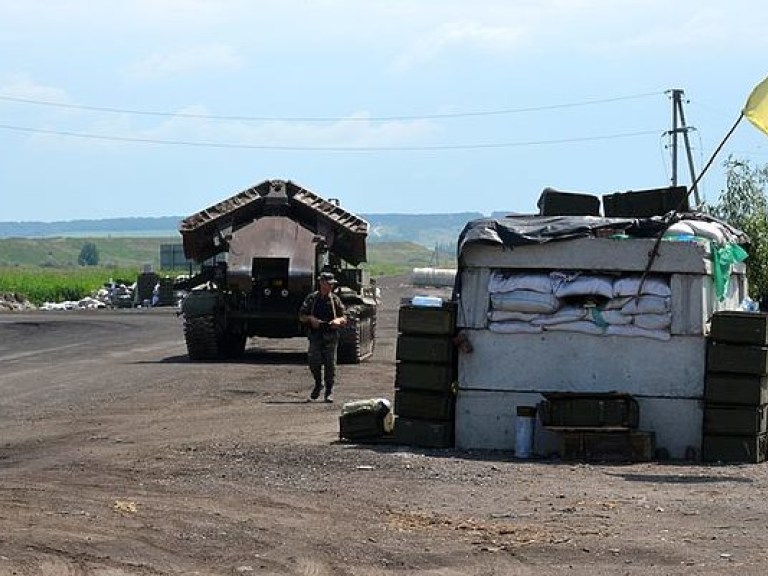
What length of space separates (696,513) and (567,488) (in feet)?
5.68

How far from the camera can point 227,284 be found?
31359mm

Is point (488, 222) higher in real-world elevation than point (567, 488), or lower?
higher

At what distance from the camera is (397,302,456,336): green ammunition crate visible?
17.4 m

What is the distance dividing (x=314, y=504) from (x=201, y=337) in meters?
18.4

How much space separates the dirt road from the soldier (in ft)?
1.98

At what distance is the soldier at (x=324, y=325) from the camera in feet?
72.8

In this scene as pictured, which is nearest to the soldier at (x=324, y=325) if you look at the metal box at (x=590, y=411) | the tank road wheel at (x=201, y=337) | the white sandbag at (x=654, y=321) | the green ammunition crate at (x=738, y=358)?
the metal box at (x=590, y=411)

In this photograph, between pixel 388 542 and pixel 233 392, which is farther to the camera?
pixel 233 392

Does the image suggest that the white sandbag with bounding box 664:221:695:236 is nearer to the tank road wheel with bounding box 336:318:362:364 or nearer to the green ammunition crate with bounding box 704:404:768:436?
the green ammunition crate with bounding box 704:404:768:436

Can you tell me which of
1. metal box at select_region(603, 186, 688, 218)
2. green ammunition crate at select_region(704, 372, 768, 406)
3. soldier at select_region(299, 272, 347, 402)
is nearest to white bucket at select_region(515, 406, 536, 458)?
green ammunition crate at select_region(704, 372, 768, 406)

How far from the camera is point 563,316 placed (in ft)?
56.0

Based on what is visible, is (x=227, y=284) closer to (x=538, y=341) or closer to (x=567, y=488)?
(x=538, y=341)

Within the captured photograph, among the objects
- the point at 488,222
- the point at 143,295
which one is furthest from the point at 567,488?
the point at 143,295

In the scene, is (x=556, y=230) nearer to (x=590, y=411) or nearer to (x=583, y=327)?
(x=583, y=327)
